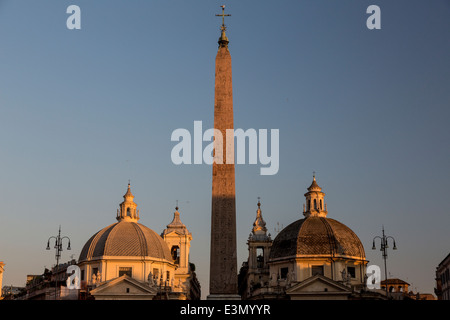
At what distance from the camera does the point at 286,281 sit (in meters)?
62.2

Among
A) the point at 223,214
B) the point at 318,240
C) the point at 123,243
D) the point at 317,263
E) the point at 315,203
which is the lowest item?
the point at 223,214

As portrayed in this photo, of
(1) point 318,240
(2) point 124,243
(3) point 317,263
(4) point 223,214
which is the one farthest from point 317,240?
(4) point 223,214

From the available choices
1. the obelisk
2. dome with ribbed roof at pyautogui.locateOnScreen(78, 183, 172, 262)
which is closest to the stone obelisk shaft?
the obelisk

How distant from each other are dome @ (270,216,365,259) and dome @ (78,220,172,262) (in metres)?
12.2

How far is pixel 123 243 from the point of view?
6569cm

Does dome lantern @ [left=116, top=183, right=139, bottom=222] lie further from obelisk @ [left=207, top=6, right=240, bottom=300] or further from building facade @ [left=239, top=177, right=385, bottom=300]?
obelisk @ [left=207, top=6, right=240, bottom=300]

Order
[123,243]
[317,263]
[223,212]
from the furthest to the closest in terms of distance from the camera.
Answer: [123,243], [317,263], [223,212]

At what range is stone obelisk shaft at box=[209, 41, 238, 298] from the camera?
1139 inches

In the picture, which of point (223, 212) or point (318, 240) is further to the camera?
point (318, 240)

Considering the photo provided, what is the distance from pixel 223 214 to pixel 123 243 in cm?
3754

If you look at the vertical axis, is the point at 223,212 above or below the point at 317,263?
below

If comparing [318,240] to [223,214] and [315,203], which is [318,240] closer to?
[315,203]
